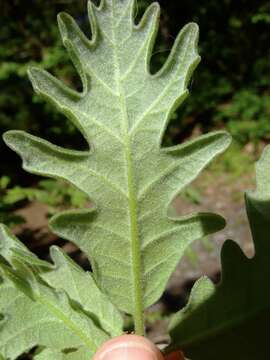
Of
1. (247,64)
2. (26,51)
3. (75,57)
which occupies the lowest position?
(247,64)

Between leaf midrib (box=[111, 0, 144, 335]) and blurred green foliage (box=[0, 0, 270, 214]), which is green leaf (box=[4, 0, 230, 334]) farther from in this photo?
blurred green foliage (box=[0, 0, 270, 214])

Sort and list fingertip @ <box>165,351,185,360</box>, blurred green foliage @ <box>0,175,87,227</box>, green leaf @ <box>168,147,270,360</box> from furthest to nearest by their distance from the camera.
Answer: blurred green foliage @ <box>0,175,87,227</box> < fingertip @ <box>165,351,185,360</box> < green leaf @ <box>168,147,270,360</box>

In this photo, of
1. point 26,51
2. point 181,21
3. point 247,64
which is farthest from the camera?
point 247,64

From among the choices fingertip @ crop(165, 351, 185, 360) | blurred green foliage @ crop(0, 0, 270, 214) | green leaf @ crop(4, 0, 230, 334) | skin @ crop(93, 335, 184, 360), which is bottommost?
blurred green foliage @ crop(0, 0, 270, 214)

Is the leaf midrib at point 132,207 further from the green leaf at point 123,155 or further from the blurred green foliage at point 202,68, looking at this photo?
the blurred green foliage at point 202,68

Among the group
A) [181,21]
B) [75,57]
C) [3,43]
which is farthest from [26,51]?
[75,57]

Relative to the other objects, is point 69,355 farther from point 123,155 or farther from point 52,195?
point 52,195

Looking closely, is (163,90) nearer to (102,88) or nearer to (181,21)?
(102,88)

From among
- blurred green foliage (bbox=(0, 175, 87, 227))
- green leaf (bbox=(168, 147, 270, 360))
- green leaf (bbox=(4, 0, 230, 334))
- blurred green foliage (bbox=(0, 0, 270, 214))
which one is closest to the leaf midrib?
green leaf (bbox=(4, 0, 230, 334))
